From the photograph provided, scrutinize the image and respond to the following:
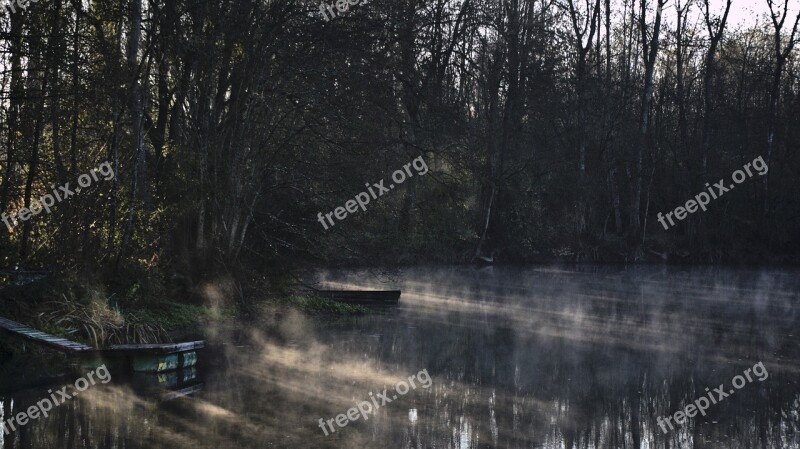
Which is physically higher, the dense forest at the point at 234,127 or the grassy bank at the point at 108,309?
the dense forest at the point at 234,127

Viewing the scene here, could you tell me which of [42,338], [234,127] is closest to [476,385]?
[42,338]

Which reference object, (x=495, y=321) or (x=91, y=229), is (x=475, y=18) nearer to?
(x=495, y=321)

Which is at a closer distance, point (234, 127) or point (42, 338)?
point (42, 338)

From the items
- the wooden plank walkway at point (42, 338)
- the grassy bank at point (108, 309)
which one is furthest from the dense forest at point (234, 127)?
the wooden plank walkway at point (42, 338)

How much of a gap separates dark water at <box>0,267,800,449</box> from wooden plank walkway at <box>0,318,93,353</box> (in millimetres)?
643

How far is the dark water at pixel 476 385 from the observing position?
8.86m

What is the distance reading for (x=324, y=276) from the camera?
2773 cm

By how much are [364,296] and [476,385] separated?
8.88 meters

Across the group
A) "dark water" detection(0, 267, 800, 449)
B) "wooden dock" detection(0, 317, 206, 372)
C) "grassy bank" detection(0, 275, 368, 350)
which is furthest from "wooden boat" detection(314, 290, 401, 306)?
"wooden dock" detection(0, 317, 206, 372)

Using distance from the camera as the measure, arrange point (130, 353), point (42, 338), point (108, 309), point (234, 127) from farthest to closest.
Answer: point (234, 127) < point (108, 309) < point (130, 353) < point (42, 338)

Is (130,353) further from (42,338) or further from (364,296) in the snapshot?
(364,296)

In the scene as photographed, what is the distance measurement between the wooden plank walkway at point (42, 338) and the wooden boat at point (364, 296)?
30.0 ft

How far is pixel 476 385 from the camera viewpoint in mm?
11734

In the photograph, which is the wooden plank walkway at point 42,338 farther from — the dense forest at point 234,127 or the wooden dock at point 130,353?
the dense forest at point 234,127
